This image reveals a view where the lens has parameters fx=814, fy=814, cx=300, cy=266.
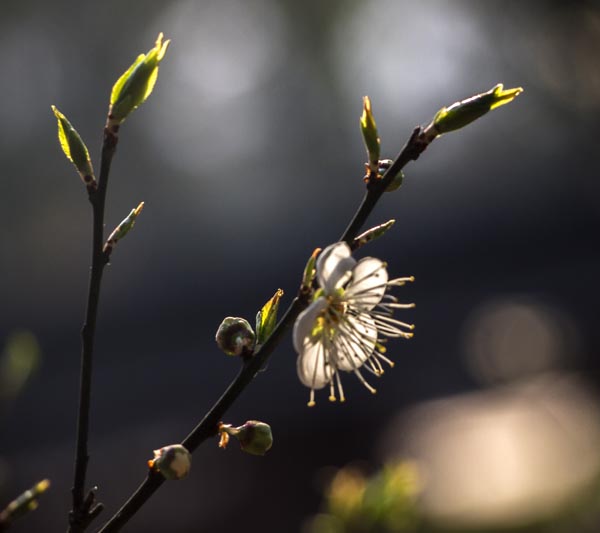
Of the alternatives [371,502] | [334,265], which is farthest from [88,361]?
[371,502]

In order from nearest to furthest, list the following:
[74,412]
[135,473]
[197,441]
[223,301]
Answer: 1. [197,441]
2. [135,473]
3. [74,412]
4. [223,301]

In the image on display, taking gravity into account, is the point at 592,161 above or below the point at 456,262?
above

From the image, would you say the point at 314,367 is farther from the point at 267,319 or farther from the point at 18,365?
the point at 18,365

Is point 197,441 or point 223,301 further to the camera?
point 223,301

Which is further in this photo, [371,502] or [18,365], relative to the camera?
[371,502]


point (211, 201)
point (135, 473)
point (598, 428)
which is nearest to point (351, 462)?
point (135, 473)

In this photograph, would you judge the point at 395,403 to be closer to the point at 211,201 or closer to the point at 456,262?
the point at 456,262

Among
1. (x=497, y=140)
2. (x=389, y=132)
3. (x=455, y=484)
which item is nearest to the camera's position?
(x=455, y=484)
